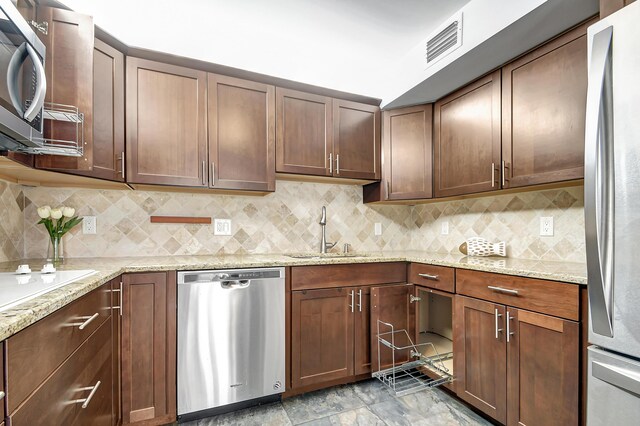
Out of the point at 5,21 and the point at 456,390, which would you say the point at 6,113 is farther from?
the point at 456,390

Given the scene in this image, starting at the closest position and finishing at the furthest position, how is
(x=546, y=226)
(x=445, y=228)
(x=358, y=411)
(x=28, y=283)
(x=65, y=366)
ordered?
(x=65, y=366), (x=28, y=283), (x=358, y=411), (x=546, y=226), (x=445, y=228)

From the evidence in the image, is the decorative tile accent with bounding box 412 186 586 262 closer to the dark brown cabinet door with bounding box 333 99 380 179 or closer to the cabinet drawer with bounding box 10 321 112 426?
the dark brown cabinet door with bounding box 333 99 380 179

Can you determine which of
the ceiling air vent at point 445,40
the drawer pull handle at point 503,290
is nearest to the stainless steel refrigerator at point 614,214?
the drawer pull handle at point 503,290

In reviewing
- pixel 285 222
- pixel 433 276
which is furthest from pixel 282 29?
pixel 433 276

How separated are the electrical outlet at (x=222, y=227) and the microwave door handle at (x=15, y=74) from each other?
1406mm

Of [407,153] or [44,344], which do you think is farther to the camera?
[407,153]

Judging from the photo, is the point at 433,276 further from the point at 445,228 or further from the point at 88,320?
the point at 88,320

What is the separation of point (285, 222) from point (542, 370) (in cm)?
187

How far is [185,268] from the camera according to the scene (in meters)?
1.74

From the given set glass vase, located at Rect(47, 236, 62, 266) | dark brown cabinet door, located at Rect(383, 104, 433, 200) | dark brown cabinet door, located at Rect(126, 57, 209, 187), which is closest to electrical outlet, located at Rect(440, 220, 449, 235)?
dark brown cabinet door, located at Rect(383, 104, 433, 200)

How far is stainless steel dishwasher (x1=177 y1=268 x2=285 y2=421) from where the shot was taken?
1.75 m

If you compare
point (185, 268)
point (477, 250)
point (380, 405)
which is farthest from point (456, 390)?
point (185, 268)

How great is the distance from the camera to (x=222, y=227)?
2391mm

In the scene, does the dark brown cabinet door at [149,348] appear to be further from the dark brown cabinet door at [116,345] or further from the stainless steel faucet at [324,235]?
the stainless steel faucet at [324,235]
